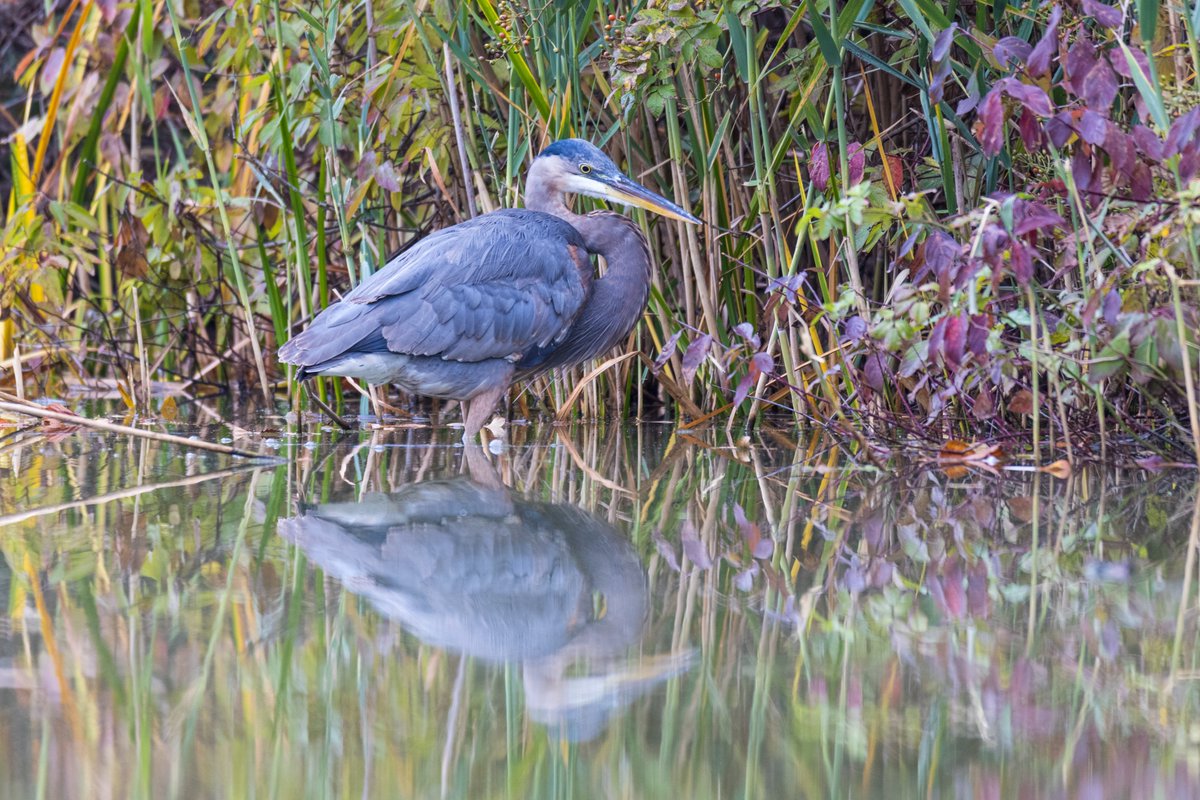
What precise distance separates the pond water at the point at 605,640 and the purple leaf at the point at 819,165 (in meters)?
0.88

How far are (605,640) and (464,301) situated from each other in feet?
7.42

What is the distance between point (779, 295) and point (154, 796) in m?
2.70

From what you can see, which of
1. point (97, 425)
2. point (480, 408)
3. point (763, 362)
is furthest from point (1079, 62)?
point (97, 425)

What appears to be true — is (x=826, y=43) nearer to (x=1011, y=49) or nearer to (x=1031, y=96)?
(x=1011, y=49)

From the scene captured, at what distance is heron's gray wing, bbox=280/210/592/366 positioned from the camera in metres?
3.70

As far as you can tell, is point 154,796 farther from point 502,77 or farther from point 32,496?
point 502,77

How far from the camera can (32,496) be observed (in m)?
2.69

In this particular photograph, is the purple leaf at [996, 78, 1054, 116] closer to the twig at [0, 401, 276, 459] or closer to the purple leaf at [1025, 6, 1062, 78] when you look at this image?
the purple leaf at [1025, 6, 1062, 78]

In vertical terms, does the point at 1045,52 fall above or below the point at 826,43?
below

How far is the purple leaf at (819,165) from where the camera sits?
11.0ft

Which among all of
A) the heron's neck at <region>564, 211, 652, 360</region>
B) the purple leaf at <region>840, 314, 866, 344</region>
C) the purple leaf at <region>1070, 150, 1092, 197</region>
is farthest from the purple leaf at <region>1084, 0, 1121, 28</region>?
the heron's neck at <region>564, 211, 652, 360</region>

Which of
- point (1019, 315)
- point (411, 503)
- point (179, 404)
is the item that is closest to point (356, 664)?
point (411, 503)

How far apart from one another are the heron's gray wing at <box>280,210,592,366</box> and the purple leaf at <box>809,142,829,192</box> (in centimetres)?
85

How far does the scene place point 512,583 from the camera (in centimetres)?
196
